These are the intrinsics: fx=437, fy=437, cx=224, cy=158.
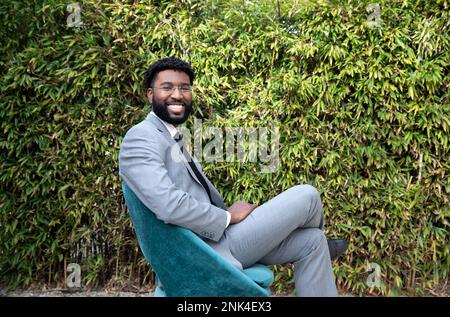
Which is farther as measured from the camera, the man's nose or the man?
the man's nose

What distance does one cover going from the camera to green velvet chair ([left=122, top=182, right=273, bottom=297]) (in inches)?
74.0

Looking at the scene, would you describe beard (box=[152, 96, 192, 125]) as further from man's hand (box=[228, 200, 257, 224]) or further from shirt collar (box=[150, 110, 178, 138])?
man's hand (box=[228, 200, 257, 224])

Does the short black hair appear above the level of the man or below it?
above

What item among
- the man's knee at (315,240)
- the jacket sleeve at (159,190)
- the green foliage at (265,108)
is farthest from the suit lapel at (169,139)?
the green foliage at (265,108)

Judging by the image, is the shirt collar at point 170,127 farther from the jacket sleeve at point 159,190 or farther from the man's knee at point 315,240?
the man's knee at point 315,240

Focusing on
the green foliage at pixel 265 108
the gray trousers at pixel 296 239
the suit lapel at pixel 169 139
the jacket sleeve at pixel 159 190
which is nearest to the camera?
the jacket sleeve at pixel 159 190

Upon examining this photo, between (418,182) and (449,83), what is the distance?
2.48 ft

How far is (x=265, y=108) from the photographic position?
327cm

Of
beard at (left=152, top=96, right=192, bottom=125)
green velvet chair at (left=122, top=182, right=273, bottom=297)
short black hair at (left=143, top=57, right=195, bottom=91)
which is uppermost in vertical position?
short black hair at (left=143, top=57, right=195, bottom=91)

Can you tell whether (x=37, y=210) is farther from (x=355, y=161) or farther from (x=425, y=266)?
(x=425, y=266)

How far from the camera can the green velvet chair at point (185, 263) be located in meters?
1.88

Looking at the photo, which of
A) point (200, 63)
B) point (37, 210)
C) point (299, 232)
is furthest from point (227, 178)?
point (37, 210)

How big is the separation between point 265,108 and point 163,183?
1580 millimetres

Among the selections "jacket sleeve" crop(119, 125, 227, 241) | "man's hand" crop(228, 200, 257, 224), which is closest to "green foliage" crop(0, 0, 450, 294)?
"man's hand" crop(228, 200, 257, 224)
